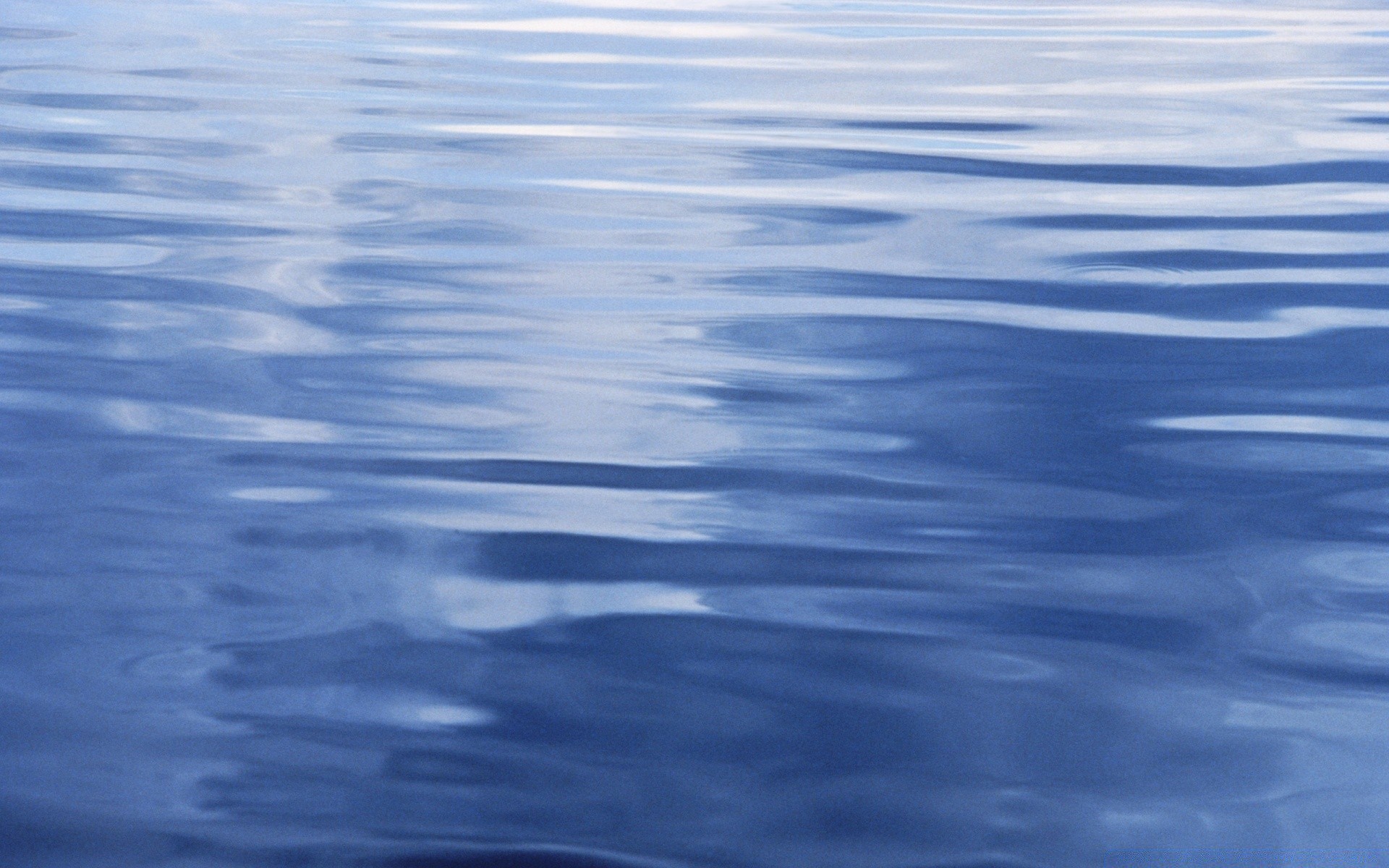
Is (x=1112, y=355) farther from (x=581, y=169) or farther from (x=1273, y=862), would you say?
(x=581, y=169)

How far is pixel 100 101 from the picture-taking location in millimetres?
2438

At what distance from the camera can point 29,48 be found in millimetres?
2961

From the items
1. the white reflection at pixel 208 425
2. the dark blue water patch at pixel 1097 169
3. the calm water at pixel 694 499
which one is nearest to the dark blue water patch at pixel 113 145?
the calm water at pixel 694 499

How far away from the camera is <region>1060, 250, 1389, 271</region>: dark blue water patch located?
158 cm

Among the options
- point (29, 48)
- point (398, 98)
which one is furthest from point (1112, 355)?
point (29, 48)

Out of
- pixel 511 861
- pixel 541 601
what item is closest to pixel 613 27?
pixel 541 601

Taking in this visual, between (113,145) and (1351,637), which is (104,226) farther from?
(1351,637)

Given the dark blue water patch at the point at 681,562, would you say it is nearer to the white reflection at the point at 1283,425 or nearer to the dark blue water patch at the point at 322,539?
the dark blue water patch at the point at 322,539

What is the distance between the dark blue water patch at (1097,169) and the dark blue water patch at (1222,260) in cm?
30

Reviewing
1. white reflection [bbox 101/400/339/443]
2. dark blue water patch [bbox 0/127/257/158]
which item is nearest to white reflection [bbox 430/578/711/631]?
white reflection [bbox 101/400/339/443]

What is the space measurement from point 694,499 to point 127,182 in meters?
1.16

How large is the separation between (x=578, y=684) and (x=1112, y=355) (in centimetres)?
67

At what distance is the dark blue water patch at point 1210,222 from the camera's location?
172cm

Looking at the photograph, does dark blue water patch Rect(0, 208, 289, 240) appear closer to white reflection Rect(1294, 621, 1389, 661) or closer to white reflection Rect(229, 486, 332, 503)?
white reflection Rect(229, 486, 332, 503)
